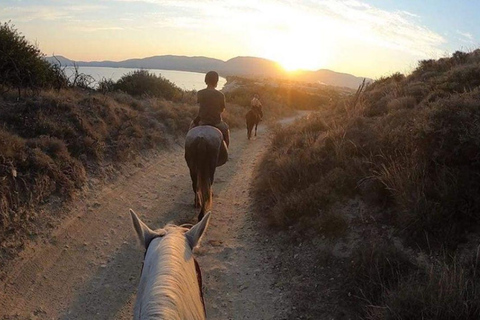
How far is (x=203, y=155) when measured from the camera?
24.8ft

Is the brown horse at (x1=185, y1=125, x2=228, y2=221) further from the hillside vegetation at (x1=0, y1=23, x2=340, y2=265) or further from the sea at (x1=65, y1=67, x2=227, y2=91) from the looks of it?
the sea at (x1=65, y1=67, x2=227, y2=91)

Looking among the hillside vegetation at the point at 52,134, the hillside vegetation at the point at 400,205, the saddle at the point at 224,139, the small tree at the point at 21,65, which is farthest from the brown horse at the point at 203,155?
the small tree at the point at 21,65

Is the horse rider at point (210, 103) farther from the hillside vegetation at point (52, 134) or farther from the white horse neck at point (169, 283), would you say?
the white horse neck at point (169, 283)

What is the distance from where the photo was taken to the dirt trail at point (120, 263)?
531 centimetres

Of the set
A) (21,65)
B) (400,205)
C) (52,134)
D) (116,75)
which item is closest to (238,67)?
(116,75)

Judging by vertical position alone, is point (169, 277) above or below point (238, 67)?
below

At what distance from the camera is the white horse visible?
2201 mm

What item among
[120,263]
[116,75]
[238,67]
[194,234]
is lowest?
[120,263]

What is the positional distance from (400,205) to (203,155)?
3.63m

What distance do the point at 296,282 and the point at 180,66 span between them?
541 ft

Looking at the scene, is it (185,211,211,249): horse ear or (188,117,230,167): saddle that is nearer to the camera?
(185,211,211,249): horse ear

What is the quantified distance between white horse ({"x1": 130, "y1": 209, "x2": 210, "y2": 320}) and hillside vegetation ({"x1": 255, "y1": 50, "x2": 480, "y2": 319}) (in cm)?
246

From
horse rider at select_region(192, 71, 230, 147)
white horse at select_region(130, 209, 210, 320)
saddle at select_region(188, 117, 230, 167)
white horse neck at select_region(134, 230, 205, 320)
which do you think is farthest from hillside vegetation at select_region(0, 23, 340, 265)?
white horse neck at select_region(134, 230, 205, 320)

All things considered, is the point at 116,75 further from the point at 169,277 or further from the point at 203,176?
the point at 169,277
